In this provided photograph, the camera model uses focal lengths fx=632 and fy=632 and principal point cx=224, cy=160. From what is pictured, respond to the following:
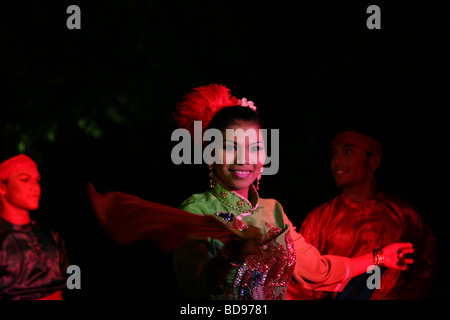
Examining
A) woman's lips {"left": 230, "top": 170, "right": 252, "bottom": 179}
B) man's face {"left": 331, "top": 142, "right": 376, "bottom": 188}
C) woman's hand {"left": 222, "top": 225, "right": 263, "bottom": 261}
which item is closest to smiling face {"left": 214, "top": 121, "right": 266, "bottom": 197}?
woman's lips {"left": 230, "top": 170, "right": 252, "bottom": 179}

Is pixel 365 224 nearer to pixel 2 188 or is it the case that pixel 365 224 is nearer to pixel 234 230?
pixel 234 230

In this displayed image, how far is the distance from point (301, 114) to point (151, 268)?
1648mm

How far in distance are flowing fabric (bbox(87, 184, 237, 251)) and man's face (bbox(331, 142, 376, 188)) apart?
61.0 inches

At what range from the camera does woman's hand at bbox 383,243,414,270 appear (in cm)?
380

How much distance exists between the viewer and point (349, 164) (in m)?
4.38

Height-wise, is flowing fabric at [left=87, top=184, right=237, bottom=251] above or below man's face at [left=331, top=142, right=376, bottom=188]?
below

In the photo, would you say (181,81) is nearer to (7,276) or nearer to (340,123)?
(340,123)

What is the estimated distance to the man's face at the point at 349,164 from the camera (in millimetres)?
4375

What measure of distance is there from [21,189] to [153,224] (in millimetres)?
1349

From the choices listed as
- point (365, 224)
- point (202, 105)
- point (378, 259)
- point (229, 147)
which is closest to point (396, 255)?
point (378, 259)

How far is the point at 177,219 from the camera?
10.2 feet

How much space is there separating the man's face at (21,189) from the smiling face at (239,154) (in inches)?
53.8

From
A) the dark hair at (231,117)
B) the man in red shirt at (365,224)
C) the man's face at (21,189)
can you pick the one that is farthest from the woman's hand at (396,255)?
the man's face at (21,189)

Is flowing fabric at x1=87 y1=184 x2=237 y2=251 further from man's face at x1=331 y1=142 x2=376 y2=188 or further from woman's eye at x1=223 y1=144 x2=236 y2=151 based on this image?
man's face at x1=331 y1=142 x2=376 y2=188
